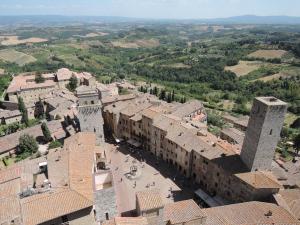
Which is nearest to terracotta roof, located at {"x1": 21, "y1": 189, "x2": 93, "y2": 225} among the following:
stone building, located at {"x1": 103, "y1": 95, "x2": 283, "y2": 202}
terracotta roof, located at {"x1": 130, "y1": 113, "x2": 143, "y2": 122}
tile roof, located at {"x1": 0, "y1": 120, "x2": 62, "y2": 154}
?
stone building, located at {"x1": 103, "y1": 95, "x2": 283, "y2": 202}

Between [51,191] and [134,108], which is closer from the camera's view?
[51,191]

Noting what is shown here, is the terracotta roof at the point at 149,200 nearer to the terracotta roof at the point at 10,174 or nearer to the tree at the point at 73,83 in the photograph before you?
the terracotta roof at the point at 10,174

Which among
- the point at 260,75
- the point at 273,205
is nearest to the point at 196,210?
the point at 273,205

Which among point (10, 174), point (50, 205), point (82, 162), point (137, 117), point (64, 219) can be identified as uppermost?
point (50, 205)

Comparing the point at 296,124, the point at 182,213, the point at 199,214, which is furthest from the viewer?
the point at 296,124

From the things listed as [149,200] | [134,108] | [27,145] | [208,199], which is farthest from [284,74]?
[149,200]

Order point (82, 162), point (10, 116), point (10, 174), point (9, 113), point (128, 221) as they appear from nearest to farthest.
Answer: point (128, 221)
point (10, 174)
point (82, 162)
point (10, 116)
point (9, 113)

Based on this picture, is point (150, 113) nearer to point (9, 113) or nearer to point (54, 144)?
point (54, 144)
